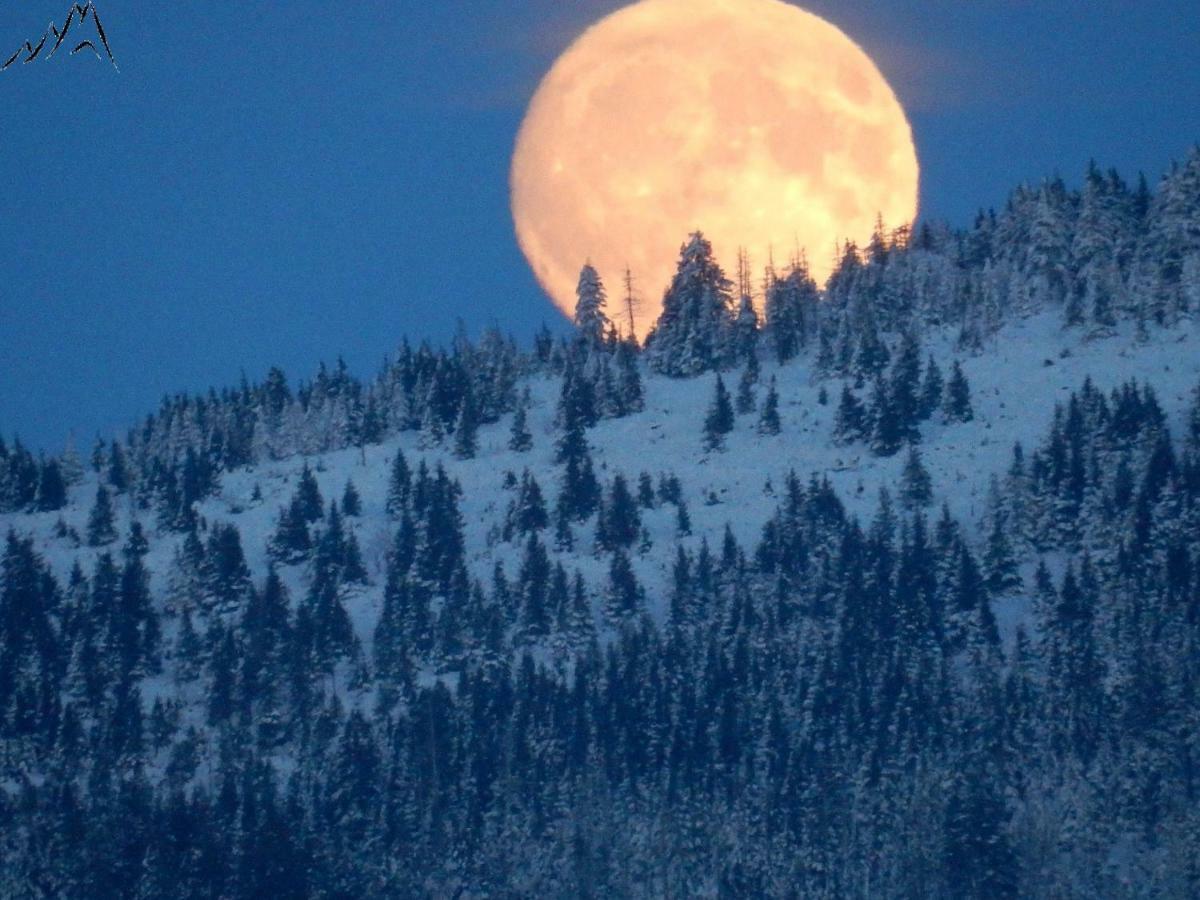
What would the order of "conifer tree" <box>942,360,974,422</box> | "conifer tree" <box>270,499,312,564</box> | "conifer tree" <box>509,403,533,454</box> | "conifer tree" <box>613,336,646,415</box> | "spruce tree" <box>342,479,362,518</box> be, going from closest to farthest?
"conifer tree" <box>270,499,312,564</box> < "conifer tree" <box>942,360,974,422</box> < "spruce tree" <box>342,479,362,518</box> < "conifer tree" <box>509,403,533,454</box> < "conifer tree" <box>613,336,646,415</box>

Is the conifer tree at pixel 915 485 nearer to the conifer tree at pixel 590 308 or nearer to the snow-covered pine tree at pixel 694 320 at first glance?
the snow-covered pine tree at pixel 694 320

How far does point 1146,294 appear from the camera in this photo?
131 meters

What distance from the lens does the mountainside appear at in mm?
80812

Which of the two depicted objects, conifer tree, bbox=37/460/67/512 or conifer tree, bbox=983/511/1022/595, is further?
conifer tree, bbox=37/460/67/512

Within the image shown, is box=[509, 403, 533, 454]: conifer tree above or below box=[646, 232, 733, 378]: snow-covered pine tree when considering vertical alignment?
below

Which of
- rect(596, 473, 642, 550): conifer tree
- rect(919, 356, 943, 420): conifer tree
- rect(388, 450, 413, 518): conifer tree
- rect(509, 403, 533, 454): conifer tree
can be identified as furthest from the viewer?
rect(509, 403, 533, 454): conifer tree

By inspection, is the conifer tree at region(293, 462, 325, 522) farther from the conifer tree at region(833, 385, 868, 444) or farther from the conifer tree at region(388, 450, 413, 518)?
the conifer tree at region(833, 385, 868, 444)

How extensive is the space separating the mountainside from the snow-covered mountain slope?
1.30 ft

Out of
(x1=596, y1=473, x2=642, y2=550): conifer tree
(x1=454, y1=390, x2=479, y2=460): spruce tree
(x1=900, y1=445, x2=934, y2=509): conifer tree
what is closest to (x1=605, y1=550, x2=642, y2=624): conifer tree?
(x1=596, y1=473, x2=642, y2=550): conifer tree

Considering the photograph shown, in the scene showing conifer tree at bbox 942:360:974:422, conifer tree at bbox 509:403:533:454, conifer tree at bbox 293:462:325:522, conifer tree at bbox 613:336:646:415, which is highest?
conifer tree at bbox 613:336:646:415

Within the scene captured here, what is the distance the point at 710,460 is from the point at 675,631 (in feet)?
99.4

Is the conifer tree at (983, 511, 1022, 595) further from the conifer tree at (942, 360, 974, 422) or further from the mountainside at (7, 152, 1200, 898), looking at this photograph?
the conifer tree at (942, 360, 974, 422)

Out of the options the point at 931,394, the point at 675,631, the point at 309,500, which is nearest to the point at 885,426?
the point at 931,394

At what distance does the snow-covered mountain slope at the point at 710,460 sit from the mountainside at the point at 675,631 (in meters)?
0.40
